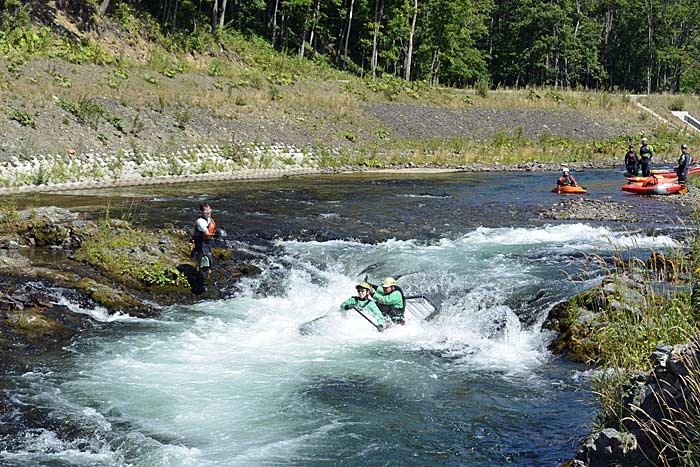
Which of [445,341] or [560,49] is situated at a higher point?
Answer: [560,49]

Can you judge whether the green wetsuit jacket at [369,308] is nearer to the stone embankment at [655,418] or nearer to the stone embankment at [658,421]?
the stone embankment at [655,418]

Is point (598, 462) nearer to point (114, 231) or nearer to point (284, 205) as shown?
point (114, 231)

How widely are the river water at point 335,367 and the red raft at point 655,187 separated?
7.05 metres

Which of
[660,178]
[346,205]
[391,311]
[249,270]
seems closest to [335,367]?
[391,311]

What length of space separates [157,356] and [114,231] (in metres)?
5.73

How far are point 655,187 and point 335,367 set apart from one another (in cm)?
1937

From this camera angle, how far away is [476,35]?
7406 cm

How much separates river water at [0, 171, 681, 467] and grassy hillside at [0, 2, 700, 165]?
1040 cm

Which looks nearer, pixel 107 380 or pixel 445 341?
pixel 107 380

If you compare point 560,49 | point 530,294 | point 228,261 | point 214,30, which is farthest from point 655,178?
point 560,49

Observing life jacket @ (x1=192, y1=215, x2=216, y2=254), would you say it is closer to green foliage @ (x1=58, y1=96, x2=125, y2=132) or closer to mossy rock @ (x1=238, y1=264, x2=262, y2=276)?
mossy rock @ (x1=238, y1=264, x2=262, y2=276)

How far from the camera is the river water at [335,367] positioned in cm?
872

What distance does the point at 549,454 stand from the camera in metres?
8.35

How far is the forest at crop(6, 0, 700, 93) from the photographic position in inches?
2156
